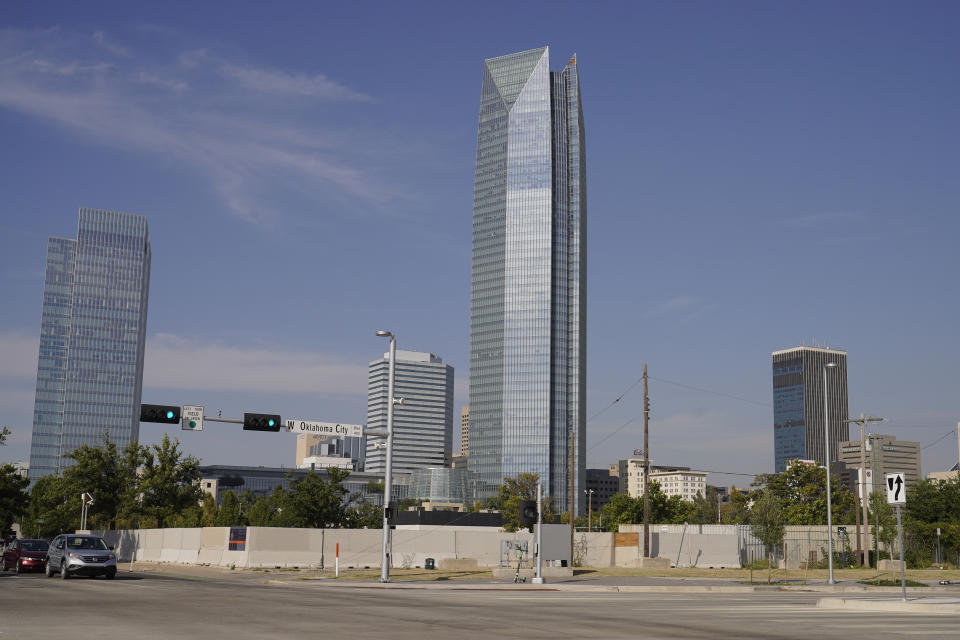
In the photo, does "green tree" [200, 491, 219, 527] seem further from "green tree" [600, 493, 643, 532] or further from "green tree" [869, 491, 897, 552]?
"green tree" [869, 491, 897, 552]

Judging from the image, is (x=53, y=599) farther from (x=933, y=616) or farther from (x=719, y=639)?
(x=933, y=616)

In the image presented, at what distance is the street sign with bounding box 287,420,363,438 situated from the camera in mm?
40500

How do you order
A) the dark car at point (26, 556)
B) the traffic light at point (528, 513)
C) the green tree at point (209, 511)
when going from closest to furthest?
the traffic light at point (528, 513)
the dark car at point (26, 556)
the green tree at point (209, 511)

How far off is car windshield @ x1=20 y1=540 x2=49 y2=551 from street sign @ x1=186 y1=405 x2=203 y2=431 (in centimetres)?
1169

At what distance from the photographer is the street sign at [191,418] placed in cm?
3781

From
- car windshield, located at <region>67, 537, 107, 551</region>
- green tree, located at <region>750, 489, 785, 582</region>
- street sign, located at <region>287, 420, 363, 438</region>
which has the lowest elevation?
car windshield, located at <region>67, 537, 107, 551</region>

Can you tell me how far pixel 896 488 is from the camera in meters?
25.7

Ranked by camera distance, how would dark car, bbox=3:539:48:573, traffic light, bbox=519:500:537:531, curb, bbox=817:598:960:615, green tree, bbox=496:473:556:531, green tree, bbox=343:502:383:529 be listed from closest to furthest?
curb, bbox=817:598:960:615 < traffic light, bbox=519:500:537:531 < dark car, bbox=3:539:48:573 < green tree, bbox=343:502:383:529 < green tree, bbox=496:473:556:531

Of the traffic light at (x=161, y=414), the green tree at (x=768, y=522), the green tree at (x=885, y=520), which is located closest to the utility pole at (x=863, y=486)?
the green tree at (x=885, y=520)

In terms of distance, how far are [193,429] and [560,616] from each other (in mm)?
21729

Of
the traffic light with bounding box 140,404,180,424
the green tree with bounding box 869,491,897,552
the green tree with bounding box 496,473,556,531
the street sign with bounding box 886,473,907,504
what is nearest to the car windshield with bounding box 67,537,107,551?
the traffic light with bounding box 140,404,180,424

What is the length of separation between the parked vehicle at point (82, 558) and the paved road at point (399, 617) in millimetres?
6149

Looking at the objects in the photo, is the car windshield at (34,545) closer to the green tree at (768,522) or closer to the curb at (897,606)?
the curb at (897,606)

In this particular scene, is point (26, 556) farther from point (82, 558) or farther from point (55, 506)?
point (55, 506)
